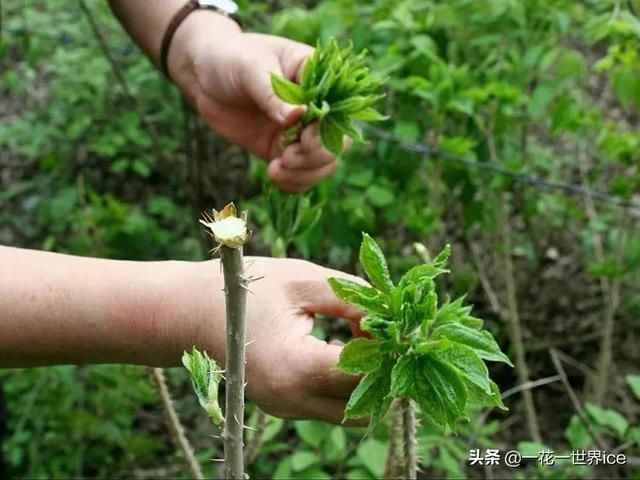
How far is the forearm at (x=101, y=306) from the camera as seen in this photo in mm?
870

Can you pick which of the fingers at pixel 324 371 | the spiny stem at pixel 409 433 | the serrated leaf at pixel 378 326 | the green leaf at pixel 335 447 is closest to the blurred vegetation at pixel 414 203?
the green leaf at pixel 335 447

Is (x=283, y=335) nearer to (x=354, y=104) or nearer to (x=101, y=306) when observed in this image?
(x=101, y=306)

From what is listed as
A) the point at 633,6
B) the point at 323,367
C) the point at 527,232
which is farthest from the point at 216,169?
the point at 323,367

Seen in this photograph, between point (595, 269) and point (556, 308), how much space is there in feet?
2.28

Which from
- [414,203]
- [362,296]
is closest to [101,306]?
[362,296]

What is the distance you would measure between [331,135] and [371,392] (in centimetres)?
51

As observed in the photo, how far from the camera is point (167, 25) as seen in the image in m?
1.51

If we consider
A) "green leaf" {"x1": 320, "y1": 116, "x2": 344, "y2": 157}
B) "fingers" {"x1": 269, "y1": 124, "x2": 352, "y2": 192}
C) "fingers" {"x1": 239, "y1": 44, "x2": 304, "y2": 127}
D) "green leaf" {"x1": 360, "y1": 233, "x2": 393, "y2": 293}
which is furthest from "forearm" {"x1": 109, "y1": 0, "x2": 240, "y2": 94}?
"green leaf" {"x1": 360, "y1": 233, "x2": 393, "y2": 293}

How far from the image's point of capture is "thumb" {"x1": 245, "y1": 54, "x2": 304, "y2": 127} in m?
1.27

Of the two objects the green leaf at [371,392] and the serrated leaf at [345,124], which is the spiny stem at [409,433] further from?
the serrated leaf at [345,124]

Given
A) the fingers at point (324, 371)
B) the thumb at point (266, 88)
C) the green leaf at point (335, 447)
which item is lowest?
the green leaf at point (335, 447)

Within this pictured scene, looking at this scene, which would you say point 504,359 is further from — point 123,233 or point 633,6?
point 123,233

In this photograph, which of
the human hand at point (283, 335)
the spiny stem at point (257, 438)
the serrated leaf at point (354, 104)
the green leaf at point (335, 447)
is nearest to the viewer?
the human hand at point (283, 335)

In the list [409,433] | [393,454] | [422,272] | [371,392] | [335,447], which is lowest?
[335,447]
